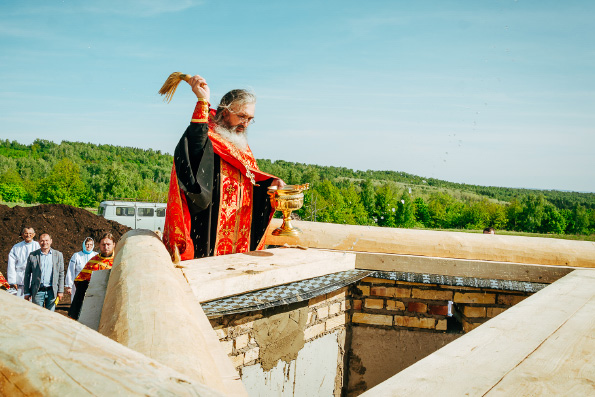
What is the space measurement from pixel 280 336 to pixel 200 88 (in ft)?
6.22

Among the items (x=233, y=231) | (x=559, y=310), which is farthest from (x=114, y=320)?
(x=233, y=231)

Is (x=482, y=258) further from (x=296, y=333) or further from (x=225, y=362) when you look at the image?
(x=225, y=362)

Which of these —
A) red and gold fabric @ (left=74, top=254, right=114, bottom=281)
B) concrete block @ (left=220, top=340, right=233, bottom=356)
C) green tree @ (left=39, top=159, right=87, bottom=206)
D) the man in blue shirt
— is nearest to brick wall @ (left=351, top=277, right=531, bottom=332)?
concrete block @ (left=220, top=340, right=233, bottom=356)

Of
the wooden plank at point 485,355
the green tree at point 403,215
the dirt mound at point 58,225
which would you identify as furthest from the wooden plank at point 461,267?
the green tree at point 403,215

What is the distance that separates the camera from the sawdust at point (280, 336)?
3.33m

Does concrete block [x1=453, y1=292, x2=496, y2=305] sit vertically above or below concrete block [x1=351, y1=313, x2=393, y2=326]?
above

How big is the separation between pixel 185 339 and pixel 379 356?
11.3 ft

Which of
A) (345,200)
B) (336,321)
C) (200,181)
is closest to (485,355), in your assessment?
(200,181)

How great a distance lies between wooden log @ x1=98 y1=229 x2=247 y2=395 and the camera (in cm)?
125

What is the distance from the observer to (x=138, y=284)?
1.94 metres

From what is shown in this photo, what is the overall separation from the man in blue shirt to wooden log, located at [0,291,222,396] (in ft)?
27.6

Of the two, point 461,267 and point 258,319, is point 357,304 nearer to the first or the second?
point 461,267

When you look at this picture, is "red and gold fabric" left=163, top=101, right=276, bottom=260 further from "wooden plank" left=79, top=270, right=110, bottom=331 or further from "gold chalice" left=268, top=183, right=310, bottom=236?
"wooden plank" left=79, top=270, right=110, bottom=331

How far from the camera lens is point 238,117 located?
4207 mm
